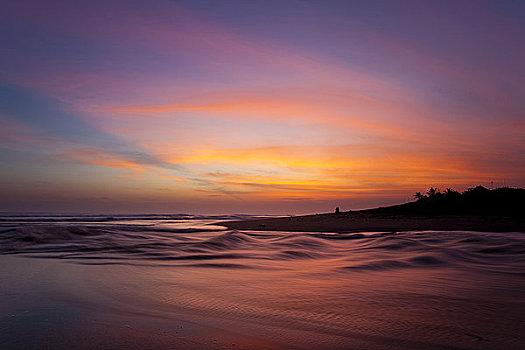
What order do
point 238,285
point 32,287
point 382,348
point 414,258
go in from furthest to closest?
1. point 414,258
2. point 238,285
3. point 32,287
4. point 382,348

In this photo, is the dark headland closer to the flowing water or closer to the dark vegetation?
the dark vegetation

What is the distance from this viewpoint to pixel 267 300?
135 inches

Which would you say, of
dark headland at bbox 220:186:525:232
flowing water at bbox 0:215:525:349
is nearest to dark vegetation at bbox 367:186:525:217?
dark headland at bbox 220:186:525:232

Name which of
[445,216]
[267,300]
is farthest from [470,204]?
[267,300]

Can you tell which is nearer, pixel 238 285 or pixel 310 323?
pixel 310 323

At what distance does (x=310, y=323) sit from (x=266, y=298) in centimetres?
90

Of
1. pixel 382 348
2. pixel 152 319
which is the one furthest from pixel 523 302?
pixel 152 319

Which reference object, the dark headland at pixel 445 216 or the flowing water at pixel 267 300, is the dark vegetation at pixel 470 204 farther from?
the flowing water at pixel 267 300

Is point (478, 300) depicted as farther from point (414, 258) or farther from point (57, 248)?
point (57, 248)

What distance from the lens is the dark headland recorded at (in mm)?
14102

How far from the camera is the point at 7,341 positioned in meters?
2.24

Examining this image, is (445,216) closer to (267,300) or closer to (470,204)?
(470,204)

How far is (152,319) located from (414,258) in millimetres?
5111

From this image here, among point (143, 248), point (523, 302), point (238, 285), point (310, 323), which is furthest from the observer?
point (143, 248)
